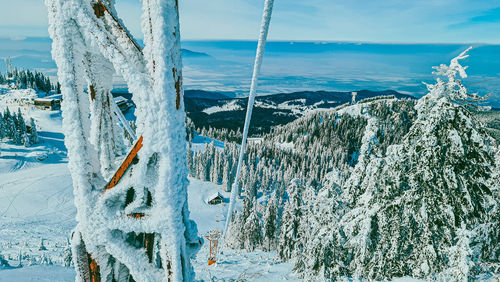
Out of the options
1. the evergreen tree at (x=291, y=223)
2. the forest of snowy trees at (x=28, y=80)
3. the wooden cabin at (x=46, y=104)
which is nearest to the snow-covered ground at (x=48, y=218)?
the evergreen tree at (x=291, y=223)

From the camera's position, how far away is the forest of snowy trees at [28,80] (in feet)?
416

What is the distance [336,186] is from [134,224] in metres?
12.8

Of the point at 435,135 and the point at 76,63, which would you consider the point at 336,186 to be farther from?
the point at 76,63

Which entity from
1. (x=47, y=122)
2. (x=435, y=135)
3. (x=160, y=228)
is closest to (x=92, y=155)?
(x=160, y=228)

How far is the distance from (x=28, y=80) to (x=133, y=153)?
169 m

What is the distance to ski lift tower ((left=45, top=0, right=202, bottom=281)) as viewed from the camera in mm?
2195

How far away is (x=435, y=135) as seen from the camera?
5859 mm

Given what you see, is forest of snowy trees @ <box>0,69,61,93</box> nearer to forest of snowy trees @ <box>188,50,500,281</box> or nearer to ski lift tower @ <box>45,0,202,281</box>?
forest of snowy trees @ <box>188,50,500,281</box>

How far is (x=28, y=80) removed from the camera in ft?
418

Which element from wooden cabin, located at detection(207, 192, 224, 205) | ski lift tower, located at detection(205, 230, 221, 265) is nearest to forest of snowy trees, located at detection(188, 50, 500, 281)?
ski lift tower, located at detection(205, 230, 221, 265)

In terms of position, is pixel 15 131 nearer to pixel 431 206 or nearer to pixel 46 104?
pixel 46 104

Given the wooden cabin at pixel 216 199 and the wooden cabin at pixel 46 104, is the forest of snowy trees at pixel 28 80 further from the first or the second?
the wooden cabin at pixel 216 199

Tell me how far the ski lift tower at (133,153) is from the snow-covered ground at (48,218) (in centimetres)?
854

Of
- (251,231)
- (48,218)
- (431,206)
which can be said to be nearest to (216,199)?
(251,231)
